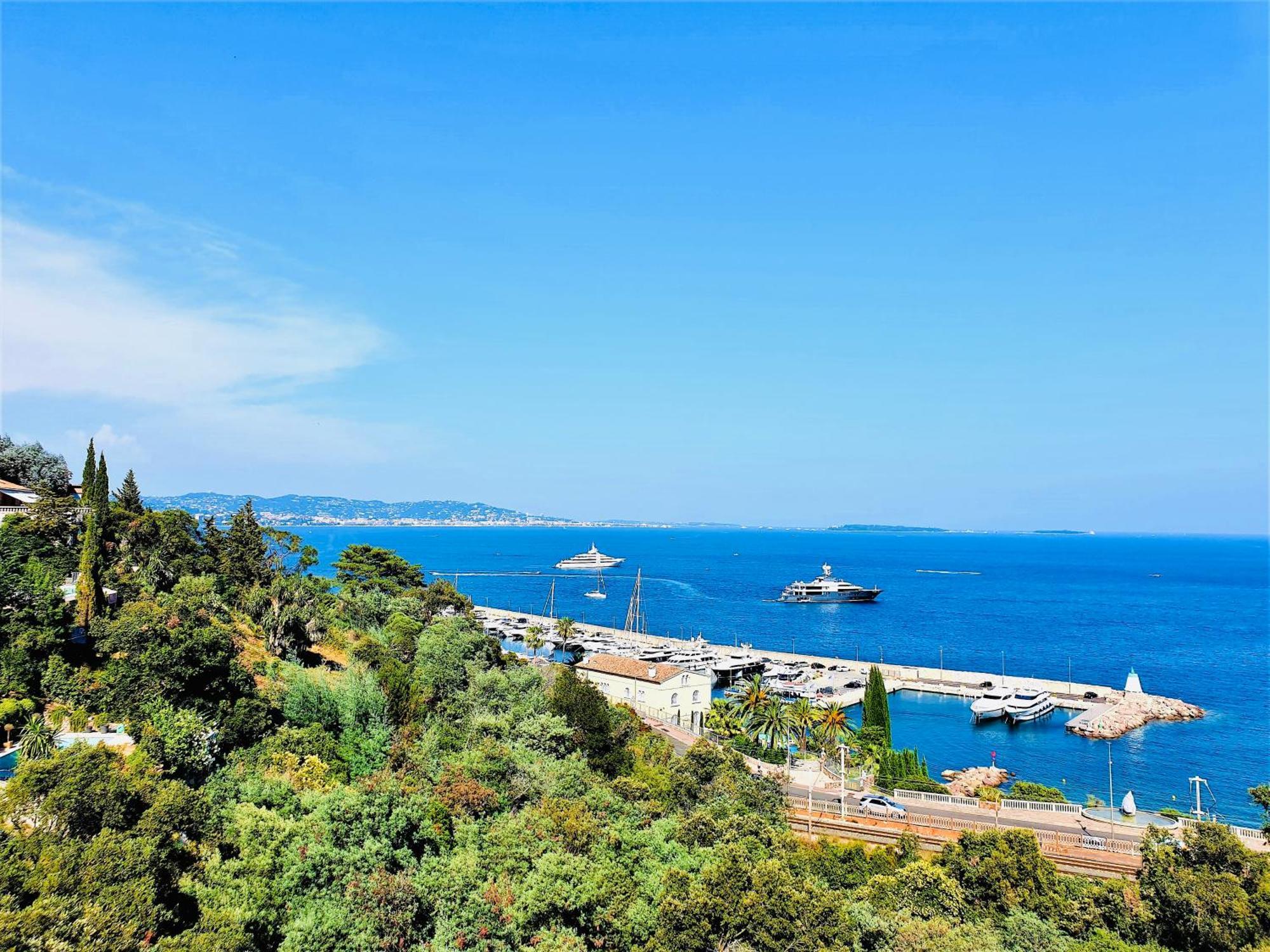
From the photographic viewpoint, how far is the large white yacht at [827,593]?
15025cm

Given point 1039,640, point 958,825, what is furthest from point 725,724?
point 1039,640

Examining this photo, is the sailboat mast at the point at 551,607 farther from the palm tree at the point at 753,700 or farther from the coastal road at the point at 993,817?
the coastal road at the point at 993,817

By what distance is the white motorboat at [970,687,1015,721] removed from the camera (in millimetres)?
69562

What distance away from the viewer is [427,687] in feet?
131

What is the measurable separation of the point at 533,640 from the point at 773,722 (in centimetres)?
3963

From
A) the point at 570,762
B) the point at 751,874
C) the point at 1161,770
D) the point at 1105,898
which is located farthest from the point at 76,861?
the point at 1161,770

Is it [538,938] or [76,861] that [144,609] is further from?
[538,938]

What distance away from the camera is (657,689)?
55344mm

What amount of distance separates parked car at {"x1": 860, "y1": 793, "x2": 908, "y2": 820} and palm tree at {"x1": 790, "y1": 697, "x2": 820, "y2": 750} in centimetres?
882

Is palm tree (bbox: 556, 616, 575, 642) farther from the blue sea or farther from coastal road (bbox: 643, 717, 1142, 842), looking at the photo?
coastal road (bbox: 643, 717, 1142, 842)

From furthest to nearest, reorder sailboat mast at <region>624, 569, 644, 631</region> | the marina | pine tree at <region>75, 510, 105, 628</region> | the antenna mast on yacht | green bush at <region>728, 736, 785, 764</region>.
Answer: sailboat mast at <region>624, 569, 644, 631</region> → the antenna mast on yacht → the marina → green bush at <region>728, 736, 785, 764</region> → pine tree at <region>75, 510, 105, 628</region>

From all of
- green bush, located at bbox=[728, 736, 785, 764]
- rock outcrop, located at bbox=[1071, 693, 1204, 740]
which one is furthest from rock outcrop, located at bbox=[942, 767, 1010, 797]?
rock outcrop, located at bbox=[1071, 693, 1204, 740]

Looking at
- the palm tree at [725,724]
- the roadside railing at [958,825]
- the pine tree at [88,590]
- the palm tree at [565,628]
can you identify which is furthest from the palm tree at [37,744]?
the palm tree at [565,628]

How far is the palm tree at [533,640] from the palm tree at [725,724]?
30.2 meters
